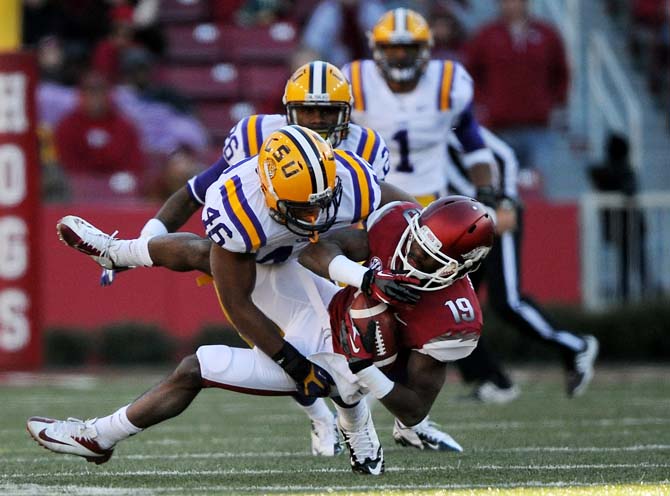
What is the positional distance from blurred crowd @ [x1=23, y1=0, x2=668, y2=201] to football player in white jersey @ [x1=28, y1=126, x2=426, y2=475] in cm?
543

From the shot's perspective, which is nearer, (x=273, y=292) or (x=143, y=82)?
(x=273, y=292)

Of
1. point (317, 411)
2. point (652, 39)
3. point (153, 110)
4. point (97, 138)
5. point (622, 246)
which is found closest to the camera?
point (317, 411)

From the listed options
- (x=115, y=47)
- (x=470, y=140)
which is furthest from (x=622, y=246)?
(x=115, y=47)

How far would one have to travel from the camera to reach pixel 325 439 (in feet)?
18.9

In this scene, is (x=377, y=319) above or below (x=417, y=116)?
below

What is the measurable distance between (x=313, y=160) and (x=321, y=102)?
3.28 feet

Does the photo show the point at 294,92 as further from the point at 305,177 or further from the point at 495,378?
the point at 495,378

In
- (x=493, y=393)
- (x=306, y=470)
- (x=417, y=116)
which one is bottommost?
(x=493, y=393)

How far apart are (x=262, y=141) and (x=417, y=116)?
1.81 meters

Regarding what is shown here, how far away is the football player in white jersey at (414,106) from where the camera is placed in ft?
24.3

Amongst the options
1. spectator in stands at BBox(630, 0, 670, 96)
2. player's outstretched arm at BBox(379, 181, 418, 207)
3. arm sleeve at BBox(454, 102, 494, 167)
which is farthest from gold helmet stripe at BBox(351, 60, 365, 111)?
spectator in stands at BBox(630, 0, 670, 96)

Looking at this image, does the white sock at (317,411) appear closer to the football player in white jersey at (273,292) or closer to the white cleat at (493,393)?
the football player in white jersey at (273,292)

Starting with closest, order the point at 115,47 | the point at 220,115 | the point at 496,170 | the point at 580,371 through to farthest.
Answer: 1. the point at 496,170
2. the point at 580,371
3. the point at 115,47
4. the point at 220,115

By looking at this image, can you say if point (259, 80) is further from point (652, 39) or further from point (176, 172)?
point (652, 39)
